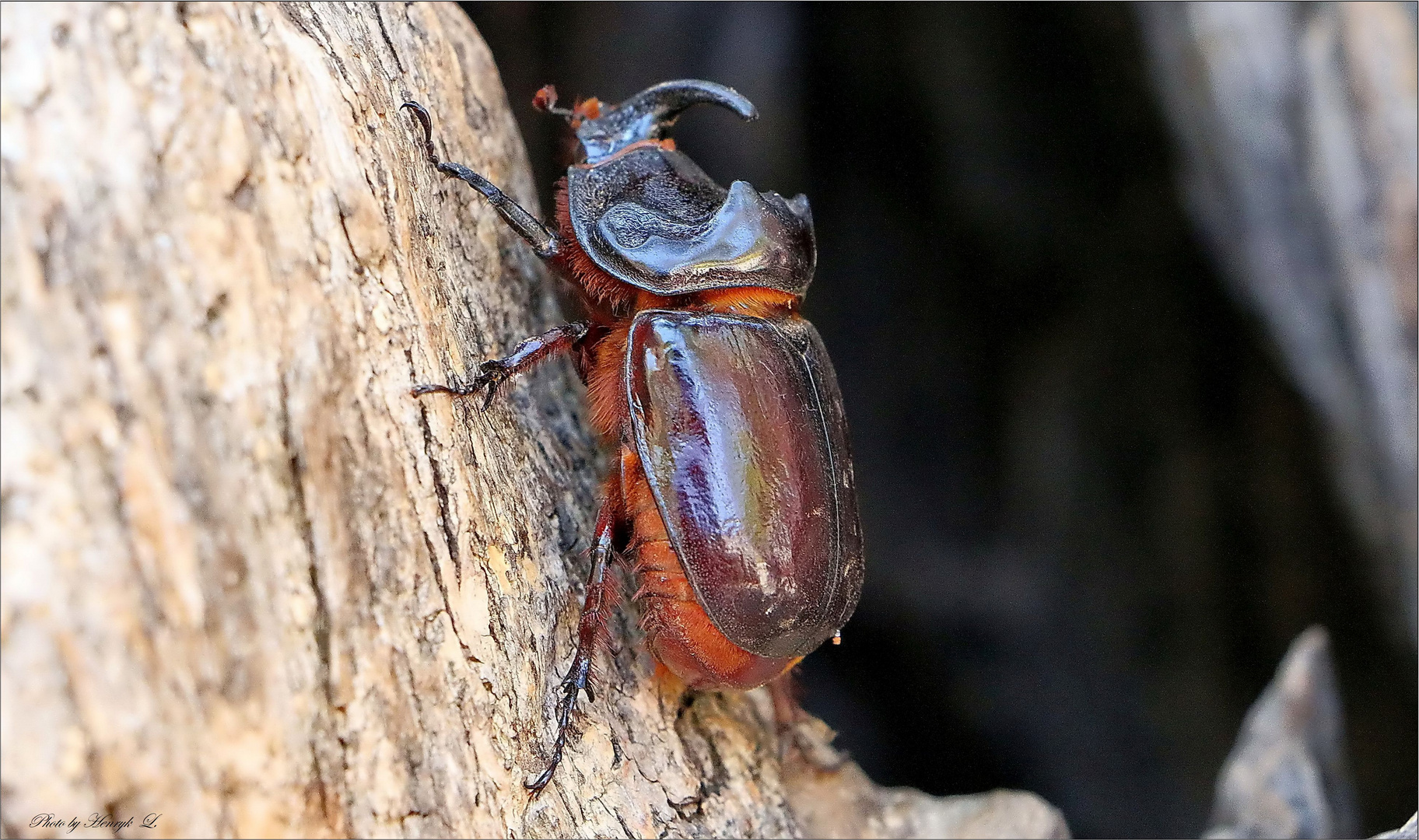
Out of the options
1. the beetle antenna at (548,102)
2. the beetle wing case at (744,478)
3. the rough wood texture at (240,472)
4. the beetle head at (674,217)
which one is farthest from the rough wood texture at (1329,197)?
the rough wood texture at (240,472)

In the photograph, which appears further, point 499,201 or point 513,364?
point 499,201

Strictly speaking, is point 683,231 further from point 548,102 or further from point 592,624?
point 592,624

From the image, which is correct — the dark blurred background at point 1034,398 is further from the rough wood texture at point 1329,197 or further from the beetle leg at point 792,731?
the beetle leg at point 792,731

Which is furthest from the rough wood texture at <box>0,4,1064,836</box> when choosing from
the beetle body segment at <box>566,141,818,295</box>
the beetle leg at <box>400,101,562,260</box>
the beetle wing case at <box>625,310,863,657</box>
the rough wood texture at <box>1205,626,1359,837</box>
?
the rough wood texture at <box>1205,626,1359,837</box>
